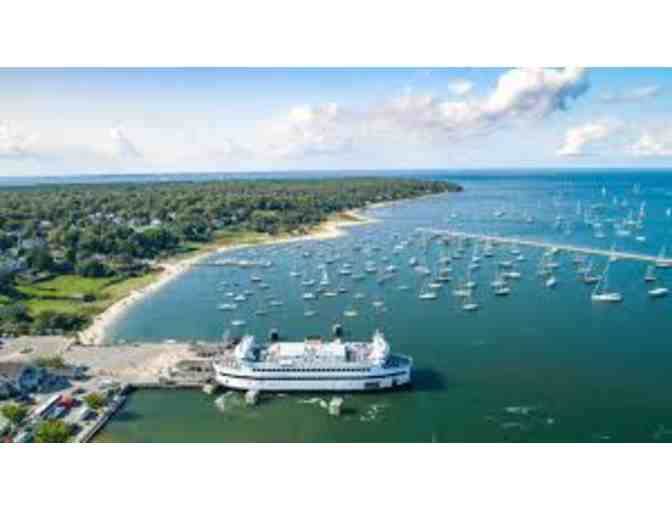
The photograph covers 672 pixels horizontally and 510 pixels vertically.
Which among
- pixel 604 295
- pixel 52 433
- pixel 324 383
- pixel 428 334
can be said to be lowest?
pixel 52 433

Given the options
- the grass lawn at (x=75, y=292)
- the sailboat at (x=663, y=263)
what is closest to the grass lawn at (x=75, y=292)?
the grass lawn at (x=75, y=292)

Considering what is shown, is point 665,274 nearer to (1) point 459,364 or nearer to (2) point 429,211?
(1) point 459,364

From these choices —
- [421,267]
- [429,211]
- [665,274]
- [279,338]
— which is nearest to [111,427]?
[279,338]

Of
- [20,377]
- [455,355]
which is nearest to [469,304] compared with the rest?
[455,355]

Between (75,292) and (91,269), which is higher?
(91,269)

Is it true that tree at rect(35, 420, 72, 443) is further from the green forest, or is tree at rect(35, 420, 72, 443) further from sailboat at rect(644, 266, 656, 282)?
sailboat at rect(644, 266, 656, 282)

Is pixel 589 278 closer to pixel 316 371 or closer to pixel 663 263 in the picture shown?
pixel 663 263

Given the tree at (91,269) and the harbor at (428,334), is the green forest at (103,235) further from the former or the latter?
the harbor at (428,334)
